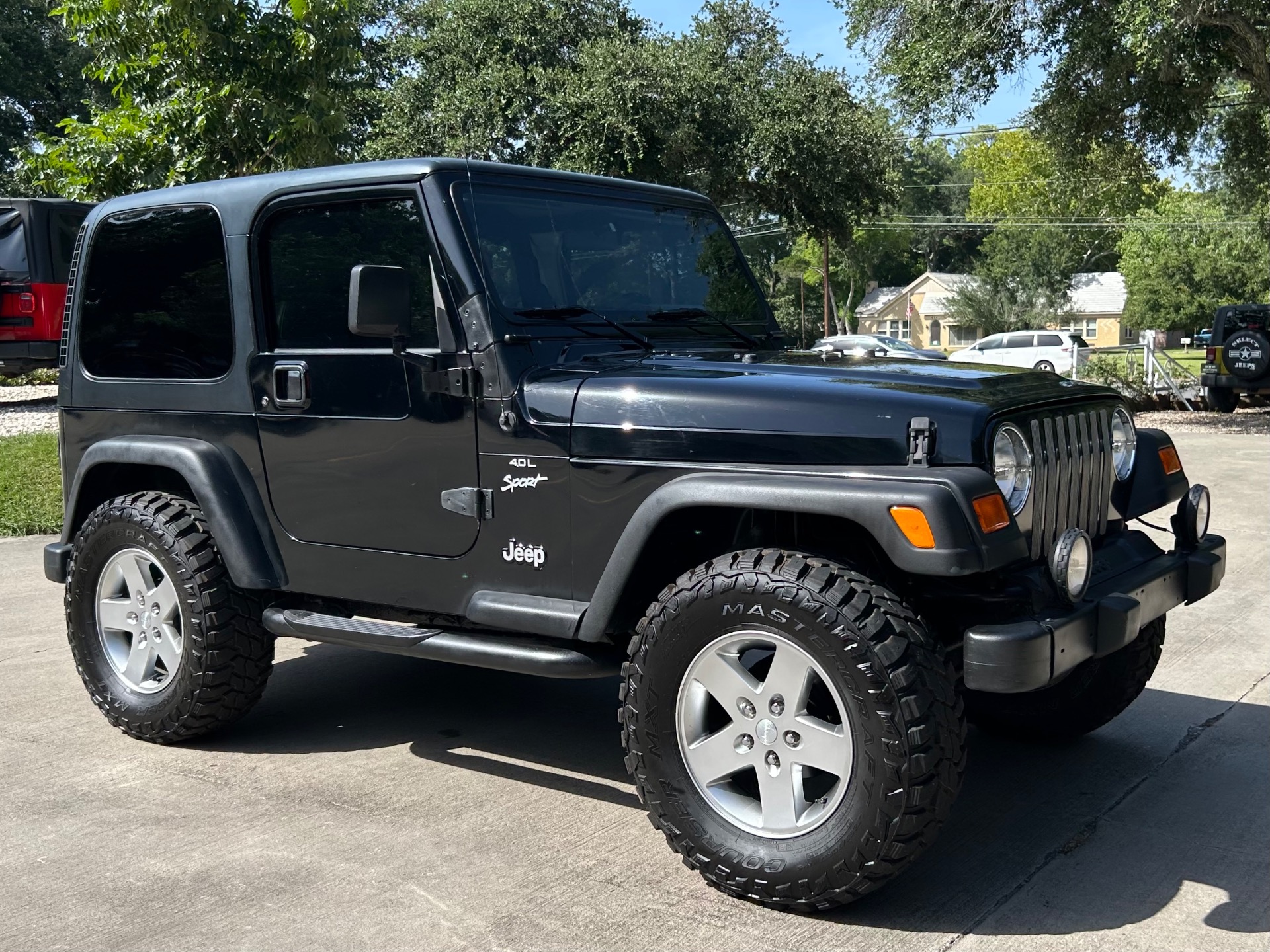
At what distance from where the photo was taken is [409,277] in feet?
13.3

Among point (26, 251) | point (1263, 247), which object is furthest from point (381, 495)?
point (1263, 247)

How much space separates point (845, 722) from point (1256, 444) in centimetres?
1435

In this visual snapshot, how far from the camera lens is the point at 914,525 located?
3139 mm

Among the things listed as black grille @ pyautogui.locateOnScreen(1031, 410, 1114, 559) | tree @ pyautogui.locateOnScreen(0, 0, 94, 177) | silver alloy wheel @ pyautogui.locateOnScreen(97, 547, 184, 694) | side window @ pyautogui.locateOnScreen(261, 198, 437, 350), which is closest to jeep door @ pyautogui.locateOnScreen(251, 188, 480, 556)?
side window @ pyautogui.locateOnScreen(261, 198, 437, 350)

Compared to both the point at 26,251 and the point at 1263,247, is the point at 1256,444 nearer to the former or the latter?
the point at 26,251

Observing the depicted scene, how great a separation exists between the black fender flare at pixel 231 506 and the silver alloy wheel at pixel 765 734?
176 cm

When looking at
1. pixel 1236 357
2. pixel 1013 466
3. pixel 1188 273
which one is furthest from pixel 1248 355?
pixel 1188 273

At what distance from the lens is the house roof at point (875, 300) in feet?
302

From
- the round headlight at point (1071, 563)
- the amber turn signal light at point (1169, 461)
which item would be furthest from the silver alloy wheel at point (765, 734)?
the amber turn signal light at point (1169, 461)

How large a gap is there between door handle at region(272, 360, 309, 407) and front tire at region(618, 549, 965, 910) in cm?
156

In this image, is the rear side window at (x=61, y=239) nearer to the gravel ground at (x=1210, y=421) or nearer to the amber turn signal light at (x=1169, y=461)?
the gravel ground at (x=1210, y=421)

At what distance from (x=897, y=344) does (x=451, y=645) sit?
39.0 meters

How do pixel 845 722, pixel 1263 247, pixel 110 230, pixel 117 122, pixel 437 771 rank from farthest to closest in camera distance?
pixel 1263 247
pixel 117 122
pixel 110 230
pixel 437 771
pixel 845 722

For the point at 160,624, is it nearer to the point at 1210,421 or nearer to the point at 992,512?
the point at 992,512
